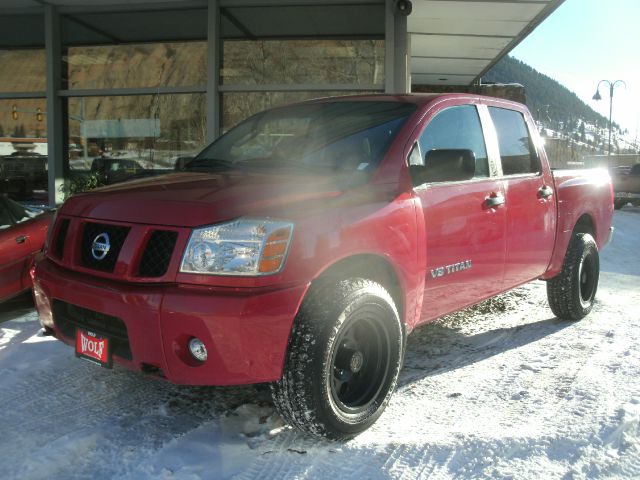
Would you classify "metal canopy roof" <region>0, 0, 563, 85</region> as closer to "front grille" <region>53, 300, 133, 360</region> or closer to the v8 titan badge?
"front grille" <region>53, 300, 133, 360</region>

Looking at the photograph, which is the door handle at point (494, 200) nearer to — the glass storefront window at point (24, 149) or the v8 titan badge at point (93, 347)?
the v8 titan badge at point (93, 347)

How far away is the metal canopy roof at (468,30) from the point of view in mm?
10453

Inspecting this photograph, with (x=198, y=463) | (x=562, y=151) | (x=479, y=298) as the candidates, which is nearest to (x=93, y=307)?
(x=198, y=463)

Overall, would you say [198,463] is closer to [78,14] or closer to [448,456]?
[448,456]

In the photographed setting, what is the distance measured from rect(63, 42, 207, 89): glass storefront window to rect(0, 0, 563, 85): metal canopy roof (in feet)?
0.58

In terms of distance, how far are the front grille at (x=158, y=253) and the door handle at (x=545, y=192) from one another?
288 cm

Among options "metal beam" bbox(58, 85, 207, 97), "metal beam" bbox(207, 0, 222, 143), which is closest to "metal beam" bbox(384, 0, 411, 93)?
"metal beam" bbox(207, 0, 222, 143)

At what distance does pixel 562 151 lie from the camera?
6969cm

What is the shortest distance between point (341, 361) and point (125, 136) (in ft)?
31.9

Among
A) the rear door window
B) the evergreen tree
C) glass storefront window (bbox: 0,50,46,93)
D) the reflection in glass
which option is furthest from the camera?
the evergreen tree

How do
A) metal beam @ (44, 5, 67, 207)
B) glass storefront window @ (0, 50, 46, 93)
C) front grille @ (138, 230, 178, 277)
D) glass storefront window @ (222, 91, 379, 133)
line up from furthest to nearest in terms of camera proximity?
glass storefront window @ (0, 50, 46, 93) < metal beam @ (44, 5, 67, 207) < glass storefront window @ (222, 91, 379, 133) < front grille @ (138, 230, 178, 277)

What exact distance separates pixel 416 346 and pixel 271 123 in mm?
1896

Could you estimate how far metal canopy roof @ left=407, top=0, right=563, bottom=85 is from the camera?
10453 mm

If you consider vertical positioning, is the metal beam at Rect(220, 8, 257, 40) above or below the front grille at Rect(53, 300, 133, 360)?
above
